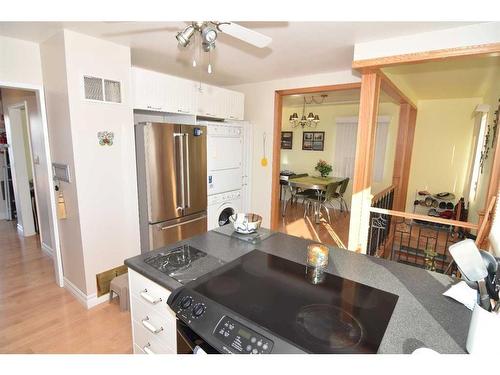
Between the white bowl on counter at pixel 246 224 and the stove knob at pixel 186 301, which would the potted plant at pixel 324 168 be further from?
the stove knob at pixel 186 301

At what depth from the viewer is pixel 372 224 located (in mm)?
3086

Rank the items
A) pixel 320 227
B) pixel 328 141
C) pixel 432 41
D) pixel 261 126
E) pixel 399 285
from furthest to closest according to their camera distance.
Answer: pixel 328 141 < pixel 320 227 < pixel 261 126 < pixel 432 41 < pixel 399 285

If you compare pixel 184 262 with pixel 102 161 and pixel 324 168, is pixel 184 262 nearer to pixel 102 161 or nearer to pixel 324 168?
pixel 102 161

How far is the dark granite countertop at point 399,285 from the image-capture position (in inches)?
33.5

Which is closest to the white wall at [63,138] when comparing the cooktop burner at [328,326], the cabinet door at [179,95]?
the cabinet door at [179,95]

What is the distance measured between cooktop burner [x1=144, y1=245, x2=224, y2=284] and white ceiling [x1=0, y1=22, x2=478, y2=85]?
164 cm

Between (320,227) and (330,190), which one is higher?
(330,190)

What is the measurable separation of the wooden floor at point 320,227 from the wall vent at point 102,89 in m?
3.28

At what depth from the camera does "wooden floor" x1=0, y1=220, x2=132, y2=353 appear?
200 centimetres

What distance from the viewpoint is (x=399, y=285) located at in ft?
3.92

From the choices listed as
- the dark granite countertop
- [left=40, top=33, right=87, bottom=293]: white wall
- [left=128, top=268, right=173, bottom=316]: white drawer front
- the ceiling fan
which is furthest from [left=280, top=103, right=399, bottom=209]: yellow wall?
[left=128, top=268, right=173, bottom=316]: white drawer front

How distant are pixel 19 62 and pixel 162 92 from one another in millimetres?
1214

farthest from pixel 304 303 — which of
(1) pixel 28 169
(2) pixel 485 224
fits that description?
(1) pixel 28 169
